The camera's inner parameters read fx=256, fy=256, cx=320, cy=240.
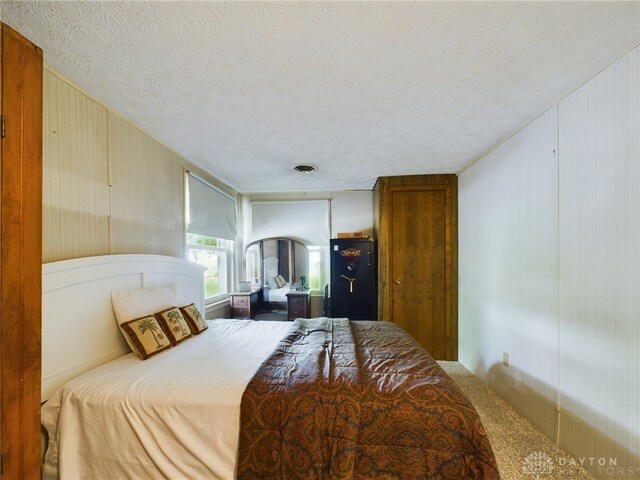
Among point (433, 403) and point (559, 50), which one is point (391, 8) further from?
point (433, 403)

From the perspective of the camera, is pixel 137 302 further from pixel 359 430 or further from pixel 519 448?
pixel 519 448

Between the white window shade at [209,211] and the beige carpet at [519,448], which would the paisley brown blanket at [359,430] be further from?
the white window shade at [209,211]

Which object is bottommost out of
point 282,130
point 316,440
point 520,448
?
point 520,448

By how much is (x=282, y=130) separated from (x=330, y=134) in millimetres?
428

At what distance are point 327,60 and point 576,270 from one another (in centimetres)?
201

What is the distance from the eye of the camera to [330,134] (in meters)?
2.30

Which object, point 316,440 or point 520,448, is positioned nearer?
point 316,440

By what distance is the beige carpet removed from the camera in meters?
1.59

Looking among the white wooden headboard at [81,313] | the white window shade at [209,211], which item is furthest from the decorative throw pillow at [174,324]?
the white window shade at [209,211]

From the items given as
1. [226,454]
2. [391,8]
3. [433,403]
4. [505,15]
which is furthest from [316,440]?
[505,15]

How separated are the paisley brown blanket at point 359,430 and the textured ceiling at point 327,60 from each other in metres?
1.77

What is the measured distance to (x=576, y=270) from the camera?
165cm

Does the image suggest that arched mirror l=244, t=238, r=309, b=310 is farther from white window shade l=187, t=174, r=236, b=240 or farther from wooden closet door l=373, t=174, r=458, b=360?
wooden closet door l=373, t=174, r=458, b=360

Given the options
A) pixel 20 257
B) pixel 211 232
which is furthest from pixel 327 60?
pixel 211 232
